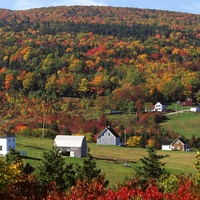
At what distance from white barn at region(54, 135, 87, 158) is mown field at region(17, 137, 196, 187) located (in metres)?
1.79

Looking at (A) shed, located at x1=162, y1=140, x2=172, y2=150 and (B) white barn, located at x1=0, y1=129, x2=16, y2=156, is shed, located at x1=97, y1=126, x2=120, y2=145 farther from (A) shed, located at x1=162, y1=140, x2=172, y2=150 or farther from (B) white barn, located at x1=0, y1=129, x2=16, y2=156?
(B) white barn, located at x1=0, y1=129, x2=16, y2=156

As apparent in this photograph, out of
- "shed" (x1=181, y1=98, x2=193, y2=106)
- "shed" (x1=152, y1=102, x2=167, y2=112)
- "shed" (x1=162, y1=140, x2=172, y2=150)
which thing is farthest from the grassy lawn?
"shed" (x1=162, y1=140, x2=172, y2=150)

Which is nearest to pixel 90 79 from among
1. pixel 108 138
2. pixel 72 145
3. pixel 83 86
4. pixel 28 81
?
pixel 83 86

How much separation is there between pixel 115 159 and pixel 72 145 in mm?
5961

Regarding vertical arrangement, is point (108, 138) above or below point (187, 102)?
below

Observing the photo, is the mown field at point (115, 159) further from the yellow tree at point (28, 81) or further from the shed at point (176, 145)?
the yellow tree at point (28, 81)

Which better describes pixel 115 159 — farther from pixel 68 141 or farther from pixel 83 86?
pixel 83 86

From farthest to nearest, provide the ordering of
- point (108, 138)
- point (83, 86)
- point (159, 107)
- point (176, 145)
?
point (83, 86), point (159, 107), point (176, 145), point (108, 138)

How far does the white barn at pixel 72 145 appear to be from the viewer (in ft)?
200

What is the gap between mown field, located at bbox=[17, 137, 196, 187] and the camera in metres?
46.4

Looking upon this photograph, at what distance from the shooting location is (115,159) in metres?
58.7

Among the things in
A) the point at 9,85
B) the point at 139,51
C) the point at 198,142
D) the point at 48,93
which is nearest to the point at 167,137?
the point at 198,142

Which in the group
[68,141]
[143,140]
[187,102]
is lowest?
[68,141]

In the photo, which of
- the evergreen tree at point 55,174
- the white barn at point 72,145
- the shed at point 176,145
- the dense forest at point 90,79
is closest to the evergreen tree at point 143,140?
the shed at point 176,145
